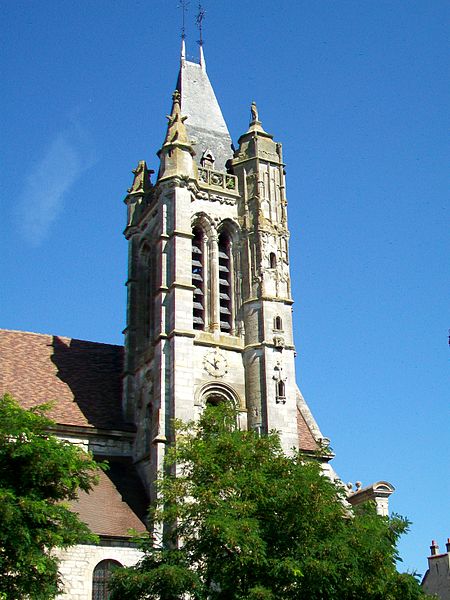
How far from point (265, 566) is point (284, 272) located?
53.2ft

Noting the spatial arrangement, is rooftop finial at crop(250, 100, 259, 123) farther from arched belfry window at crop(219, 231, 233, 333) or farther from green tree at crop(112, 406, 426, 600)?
green tree at crop(112, 406, 426, 600)

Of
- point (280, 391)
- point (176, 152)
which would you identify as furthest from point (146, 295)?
point (280, 391)

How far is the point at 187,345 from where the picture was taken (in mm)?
33000

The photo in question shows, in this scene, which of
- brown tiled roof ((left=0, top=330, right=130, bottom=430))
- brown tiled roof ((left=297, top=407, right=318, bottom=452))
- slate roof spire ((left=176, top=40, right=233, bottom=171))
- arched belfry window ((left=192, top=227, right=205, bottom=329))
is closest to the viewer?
brown tiled roof ((left=0, top=330, right=130, bottom=430))

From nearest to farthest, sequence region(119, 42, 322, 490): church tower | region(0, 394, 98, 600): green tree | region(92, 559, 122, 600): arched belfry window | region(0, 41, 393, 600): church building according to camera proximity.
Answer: region(0, 394, 98, 600): green tree
region(92, 559, 122, 600): arched belfry window
region(0, 41, 393, 600): church building
region(119, 42, 322, 490): church tower

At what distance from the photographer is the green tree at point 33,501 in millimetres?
20453

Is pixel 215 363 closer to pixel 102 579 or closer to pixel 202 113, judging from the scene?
pixel 102 579

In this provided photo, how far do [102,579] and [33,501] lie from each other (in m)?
8.61

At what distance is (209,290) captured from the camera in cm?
3603

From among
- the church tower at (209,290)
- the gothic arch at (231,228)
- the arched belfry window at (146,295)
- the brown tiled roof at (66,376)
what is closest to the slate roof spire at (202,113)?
the church tower at (209,290)

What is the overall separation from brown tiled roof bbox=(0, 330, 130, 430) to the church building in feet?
0.22

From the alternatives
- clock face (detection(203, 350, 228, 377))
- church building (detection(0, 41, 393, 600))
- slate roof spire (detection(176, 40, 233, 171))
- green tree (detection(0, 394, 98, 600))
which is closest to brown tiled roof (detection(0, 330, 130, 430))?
church building (detection(0, 41, 393, 600))

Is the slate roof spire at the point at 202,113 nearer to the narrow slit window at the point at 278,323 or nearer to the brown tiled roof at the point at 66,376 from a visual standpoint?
the narrow slit window at the point at 278,323

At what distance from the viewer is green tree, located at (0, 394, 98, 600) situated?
20453mm
